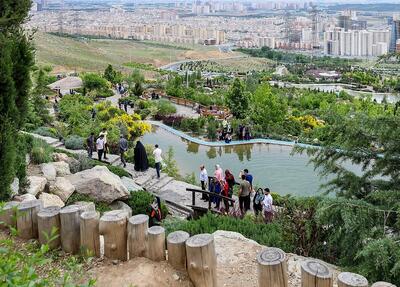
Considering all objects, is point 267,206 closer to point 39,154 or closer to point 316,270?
point 39,154

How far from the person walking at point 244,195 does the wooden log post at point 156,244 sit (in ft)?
18.9

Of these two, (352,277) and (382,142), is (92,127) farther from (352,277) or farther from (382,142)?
(352,277)

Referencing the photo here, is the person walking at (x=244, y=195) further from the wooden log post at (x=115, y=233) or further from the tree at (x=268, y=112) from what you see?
the tree at (x=268, y=112)

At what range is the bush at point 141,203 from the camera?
9305 mm

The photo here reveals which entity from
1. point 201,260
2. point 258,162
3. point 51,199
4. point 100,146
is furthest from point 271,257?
point 258,162

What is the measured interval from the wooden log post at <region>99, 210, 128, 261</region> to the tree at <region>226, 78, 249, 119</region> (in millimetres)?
20456

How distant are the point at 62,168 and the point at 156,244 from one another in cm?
698

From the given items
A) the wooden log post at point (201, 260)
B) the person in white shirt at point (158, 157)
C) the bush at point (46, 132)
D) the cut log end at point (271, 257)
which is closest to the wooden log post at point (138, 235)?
the wooden log post at point (201, 260)

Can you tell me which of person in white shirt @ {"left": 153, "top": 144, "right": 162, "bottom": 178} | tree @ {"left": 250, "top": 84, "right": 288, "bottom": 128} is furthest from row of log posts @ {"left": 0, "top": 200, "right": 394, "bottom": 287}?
tree @ {"left": 250, "top": 84, "right": 288, "bottom": 128}

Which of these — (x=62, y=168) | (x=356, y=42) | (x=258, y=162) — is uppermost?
(x=356, y=42)

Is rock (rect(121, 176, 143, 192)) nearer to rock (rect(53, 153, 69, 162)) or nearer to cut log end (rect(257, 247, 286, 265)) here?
rock (rect(53, 153, 69, 162))

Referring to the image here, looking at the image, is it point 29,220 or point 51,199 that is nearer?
point 29,220

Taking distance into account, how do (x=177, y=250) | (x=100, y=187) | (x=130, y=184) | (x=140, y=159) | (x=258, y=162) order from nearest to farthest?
(x=177, y=250) < (x=100, y=187) < (x=130, y=184) < (x=140, y=159) < (x=258, y=162)

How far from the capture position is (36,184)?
841 centimetres
